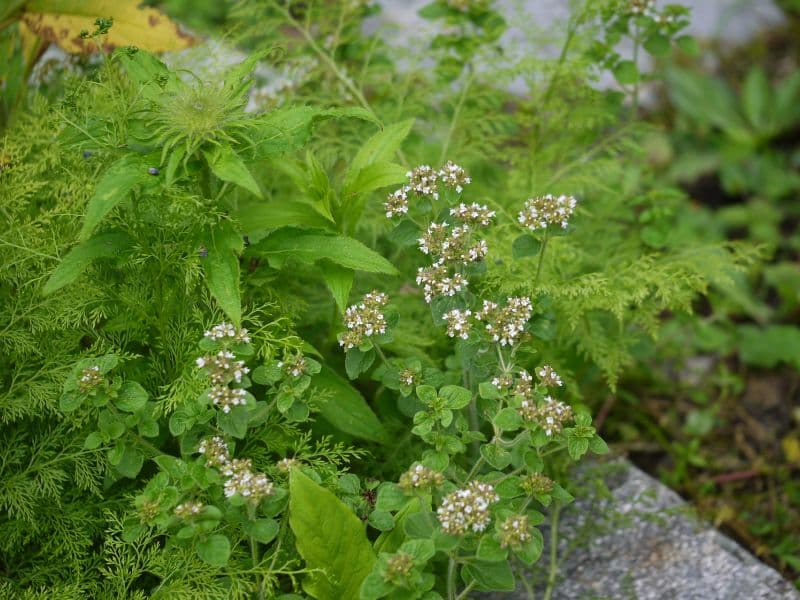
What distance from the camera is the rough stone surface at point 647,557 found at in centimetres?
207

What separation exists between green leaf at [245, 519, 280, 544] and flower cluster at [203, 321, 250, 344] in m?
0.35

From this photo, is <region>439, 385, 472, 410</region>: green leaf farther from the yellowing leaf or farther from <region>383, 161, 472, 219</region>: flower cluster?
the yellowing leaf

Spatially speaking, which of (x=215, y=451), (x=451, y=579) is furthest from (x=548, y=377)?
(x=215, y=451)

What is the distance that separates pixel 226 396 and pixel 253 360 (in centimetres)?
39

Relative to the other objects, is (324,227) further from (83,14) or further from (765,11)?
(765,11)

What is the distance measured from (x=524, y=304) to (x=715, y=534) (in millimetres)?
1009

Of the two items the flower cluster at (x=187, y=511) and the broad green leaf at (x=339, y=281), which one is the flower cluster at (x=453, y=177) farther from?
the flower cluster at (x=187, y=511)

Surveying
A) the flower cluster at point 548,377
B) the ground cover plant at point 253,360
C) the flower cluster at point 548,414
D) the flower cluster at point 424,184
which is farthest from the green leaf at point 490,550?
the flower cluster at point 424,184

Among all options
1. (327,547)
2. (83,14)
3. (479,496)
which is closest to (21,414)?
(327,547)

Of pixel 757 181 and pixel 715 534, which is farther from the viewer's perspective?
pixel 757 181

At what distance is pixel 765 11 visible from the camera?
4.61 meters

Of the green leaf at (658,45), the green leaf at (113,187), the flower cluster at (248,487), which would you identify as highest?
the green leaf at (658,45)

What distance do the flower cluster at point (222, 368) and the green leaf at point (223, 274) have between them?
8 cm

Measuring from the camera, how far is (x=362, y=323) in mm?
1702
